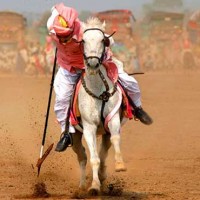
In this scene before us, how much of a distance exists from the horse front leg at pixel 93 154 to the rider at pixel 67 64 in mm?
665

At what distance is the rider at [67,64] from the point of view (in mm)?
9117

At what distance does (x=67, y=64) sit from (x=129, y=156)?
4295 mm

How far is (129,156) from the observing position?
539 inches

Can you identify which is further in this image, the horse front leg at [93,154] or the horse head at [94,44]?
the horse front leg at [93,154]

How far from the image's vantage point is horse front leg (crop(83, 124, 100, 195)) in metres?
8.91

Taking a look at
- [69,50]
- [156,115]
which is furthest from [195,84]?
[69,50]

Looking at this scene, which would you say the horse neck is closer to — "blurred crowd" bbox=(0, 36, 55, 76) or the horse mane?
the horse mane

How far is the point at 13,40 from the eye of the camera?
46.0m

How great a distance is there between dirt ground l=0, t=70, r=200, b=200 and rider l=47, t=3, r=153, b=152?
0.88 meters

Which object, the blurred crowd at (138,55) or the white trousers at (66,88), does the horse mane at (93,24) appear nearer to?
the white trousers at (66,88)

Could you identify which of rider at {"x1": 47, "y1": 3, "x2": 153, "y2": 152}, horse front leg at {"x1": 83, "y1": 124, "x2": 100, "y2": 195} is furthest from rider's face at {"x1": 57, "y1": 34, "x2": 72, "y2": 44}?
horse front leg at {"x1": 83, "y1": 124, "x2": 100, "y2": 195}

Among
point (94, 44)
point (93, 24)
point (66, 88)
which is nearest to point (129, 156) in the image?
point (66, 88)

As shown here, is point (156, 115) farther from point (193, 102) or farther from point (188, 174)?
point (188, 174)

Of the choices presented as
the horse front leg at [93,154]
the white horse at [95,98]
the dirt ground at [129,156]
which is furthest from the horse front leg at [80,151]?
the horse front leg at [93,154]
